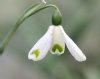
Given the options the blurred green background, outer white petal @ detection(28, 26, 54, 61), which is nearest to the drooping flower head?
outer white petal @ detection(28, 26, 54, 61)

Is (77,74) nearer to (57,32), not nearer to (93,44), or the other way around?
(93,44)

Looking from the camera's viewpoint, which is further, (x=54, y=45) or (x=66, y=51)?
(x=66, y=51)

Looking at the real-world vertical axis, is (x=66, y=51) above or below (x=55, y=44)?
below

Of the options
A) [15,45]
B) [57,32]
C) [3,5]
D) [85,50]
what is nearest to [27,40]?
[15,45]

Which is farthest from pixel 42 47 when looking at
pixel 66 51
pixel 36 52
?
pixel 66 51

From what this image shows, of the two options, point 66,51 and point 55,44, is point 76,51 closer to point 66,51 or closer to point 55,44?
point 55,44

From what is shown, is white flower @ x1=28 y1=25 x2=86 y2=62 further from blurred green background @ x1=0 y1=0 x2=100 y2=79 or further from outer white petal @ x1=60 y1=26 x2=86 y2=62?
blurred green background @ x1=0 y1=0 x2=100 y2=79

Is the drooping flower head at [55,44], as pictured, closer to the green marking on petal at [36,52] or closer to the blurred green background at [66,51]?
the green marking on petal at [36,52]
